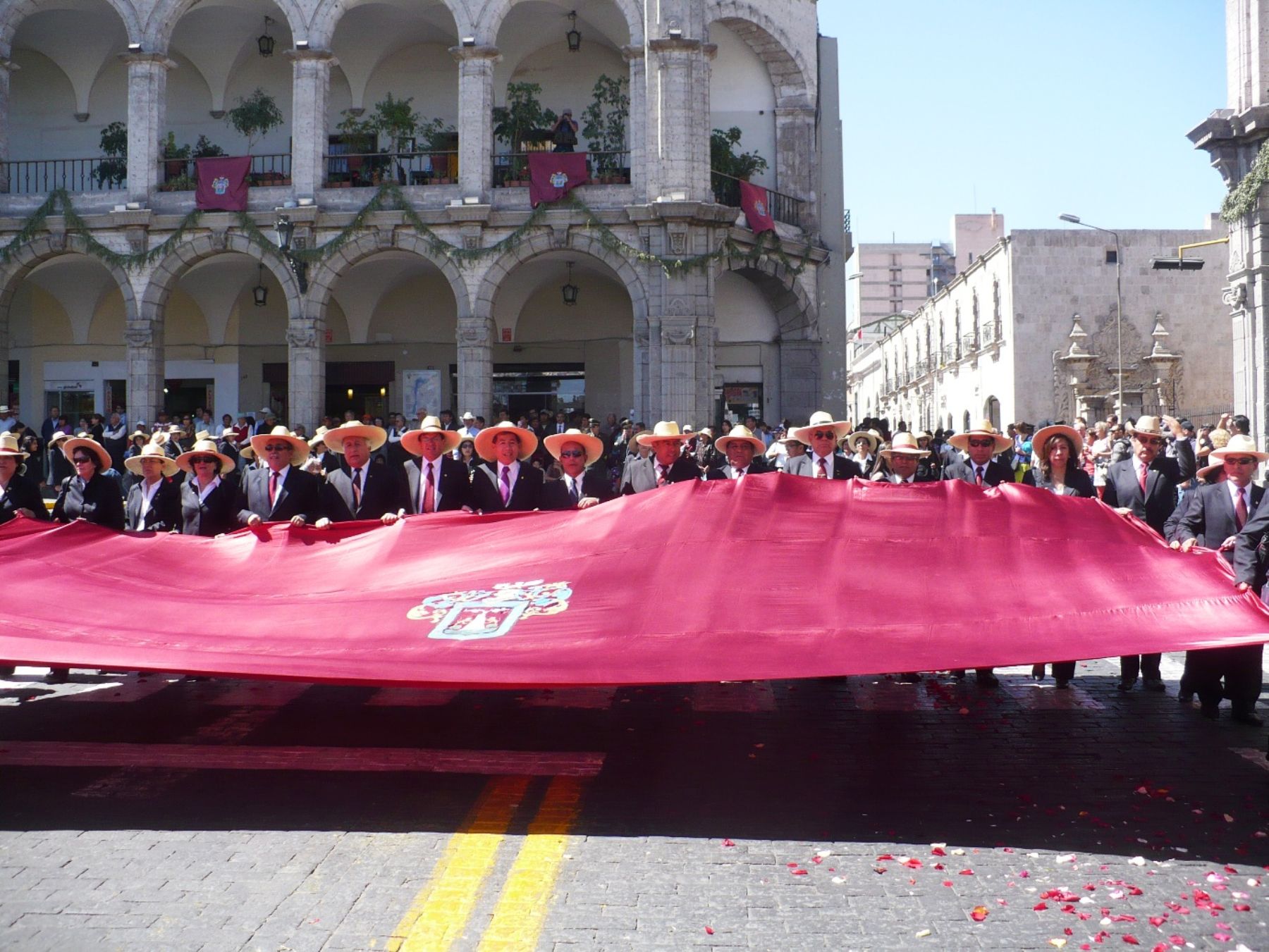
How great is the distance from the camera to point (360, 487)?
9.82 metres

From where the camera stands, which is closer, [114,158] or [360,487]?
[360,487]

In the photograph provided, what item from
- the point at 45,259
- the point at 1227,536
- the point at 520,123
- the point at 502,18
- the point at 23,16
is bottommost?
the point at 1227,536

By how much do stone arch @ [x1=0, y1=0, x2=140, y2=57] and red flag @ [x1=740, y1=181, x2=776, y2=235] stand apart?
43.5ft

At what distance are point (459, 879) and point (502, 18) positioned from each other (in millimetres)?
24567

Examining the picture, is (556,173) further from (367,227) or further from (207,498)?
(207,498)

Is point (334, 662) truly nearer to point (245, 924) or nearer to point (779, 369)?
point (245, 924)

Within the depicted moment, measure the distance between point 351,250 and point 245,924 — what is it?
77.4 feet

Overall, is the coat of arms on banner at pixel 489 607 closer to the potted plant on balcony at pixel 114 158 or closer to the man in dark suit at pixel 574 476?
the man in dark suit at pixel 574 476

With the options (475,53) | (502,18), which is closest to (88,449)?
(475,53)

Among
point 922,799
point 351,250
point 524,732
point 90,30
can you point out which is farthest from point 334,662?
point 90,30

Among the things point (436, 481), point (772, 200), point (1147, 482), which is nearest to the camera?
point (1147, 482)

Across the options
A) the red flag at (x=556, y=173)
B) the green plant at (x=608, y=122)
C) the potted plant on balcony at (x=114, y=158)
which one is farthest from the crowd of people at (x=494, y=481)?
the potted plant on balcony at (x=114, y=158)

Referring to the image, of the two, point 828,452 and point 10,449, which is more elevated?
point 10,449

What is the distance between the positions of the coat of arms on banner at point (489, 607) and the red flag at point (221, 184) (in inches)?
872
